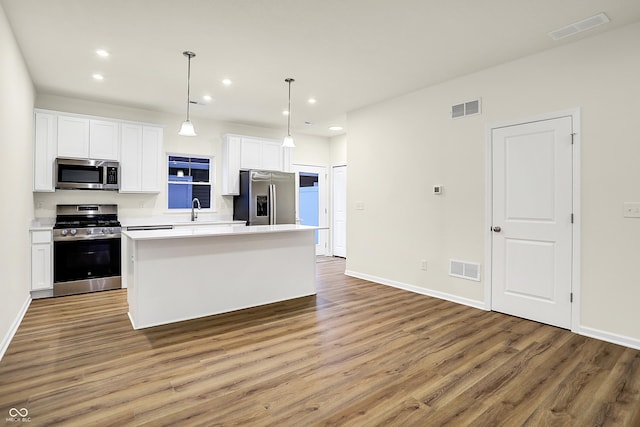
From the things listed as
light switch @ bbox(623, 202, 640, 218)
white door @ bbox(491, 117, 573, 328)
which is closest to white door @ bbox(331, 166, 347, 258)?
white door @ bbox(491, 117, 573, 328)

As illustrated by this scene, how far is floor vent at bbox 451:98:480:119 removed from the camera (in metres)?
4.07

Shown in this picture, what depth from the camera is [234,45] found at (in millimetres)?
3426

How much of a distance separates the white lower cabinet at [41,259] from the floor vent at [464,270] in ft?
16.6

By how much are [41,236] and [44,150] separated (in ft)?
3.82

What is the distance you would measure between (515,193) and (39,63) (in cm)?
534

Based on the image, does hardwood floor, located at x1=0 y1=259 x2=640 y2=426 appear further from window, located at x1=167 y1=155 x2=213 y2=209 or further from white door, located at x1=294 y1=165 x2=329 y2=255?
white door, located at x1=294 y1=165 x2=329 y2=255

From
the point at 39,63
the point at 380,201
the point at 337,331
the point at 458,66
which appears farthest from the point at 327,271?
the point at 39,63

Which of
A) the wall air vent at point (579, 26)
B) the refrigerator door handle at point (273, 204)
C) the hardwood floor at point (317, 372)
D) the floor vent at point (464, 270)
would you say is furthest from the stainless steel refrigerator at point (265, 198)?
the wall air vent at point (579, 26)

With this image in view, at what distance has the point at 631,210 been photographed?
2984 mm

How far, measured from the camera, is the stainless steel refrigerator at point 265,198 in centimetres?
607

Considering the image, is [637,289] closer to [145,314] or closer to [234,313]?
[234,313]

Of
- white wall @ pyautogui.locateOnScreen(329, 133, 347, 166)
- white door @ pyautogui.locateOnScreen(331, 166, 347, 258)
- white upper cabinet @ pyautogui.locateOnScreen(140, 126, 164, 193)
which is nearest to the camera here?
white upper cabinet @ pyautogui.locateOnScreen(140, 126, 164, 193)

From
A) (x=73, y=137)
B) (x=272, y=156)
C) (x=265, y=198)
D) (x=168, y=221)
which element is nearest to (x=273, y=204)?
(x=265, y=198)

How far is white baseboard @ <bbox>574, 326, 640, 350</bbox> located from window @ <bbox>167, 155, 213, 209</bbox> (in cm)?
560
